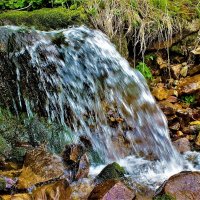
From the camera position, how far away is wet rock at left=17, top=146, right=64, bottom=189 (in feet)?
10.9

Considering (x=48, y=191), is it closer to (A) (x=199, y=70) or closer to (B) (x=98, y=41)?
(B) (x=98, y=41)

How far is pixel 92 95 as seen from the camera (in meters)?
4.58

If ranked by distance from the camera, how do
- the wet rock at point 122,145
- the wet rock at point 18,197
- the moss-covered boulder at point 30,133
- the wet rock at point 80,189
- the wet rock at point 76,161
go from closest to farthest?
1. the wet rock at point 18,197
2. the wet rock at point 80,189
3. the wet rock at point 76,161
4. the moss-covered boulder at point 30,133
5. the wet rock at point 122,145

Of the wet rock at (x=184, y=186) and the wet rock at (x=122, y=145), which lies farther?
the wet rock at (x=122, y=145)

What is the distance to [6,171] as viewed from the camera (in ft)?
11.3

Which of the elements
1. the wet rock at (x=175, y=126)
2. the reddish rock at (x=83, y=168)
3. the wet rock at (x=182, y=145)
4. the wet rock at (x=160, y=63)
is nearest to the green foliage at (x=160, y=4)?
the wet rock at (x=160, y=63)

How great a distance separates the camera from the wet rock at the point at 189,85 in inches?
230

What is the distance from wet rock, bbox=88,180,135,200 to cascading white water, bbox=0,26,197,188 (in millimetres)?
866

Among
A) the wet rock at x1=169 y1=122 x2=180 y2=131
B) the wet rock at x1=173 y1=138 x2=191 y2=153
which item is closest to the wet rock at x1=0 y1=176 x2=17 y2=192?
the wet rock at x1=173 y1=138 x2=191 y2=153

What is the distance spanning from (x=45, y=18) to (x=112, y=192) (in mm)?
2918

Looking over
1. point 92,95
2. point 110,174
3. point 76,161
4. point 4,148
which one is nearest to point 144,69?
point 92,95

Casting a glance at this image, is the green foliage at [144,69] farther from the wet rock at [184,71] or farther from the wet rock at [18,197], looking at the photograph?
the wet rock at [18,197]

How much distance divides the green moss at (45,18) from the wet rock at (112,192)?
270cm

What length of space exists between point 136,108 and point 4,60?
1676mm
